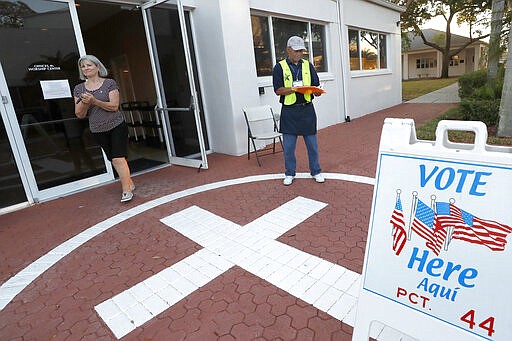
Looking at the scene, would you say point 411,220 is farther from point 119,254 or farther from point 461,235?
point 119,254

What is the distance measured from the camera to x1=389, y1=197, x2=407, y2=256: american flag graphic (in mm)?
1366

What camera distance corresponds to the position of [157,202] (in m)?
4.07

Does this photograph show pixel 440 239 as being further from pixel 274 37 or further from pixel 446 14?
pixel 446 14

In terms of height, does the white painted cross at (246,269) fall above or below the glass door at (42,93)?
below

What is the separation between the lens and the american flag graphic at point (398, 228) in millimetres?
1366

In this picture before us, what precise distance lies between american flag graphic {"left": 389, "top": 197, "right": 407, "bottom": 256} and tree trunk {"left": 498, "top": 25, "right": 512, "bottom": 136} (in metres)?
Result: 5.74

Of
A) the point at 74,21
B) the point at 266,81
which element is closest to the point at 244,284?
the point at 74,21

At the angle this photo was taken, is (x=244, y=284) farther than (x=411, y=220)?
Yes

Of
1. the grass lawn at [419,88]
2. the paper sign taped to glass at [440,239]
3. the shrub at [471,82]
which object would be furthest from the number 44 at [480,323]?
the grass lawn at [419,88]

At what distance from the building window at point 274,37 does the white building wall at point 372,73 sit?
4.50 feet

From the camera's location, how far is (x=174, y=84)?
5566 millimetres

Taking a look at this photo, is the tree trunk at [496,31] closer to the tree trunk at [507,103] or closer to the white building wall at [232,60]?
the tree trunk at [507,103]

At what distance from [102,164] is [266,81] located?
3.53 metres

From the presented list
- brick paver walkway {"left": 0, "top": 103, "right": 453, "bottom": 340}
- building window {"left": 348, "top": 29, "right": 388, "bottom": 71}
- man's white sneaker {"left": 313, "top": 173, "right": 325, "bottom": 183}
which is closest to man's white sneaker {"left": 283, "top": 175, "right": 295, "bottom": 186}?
brick paver walkway {"left": 0, "top": 103, "right": 453, "bottom": 340}
